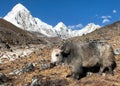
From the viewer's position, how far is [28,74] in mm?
37250

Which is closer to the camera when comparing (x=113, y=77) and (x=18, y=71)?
(x=113, y=77)

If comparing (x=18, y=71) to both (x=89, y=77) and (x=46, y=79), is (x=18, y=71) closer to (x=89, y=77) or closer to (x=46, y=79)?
(x=46, y=79)

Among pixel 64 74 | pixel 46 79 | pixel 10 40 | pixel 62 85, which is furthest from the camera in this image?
pixel 10 40

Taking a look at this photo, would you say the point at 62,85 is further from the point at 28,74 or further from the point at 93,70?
the point at 28,74

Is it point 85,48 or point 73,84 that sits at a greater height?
point 85,48

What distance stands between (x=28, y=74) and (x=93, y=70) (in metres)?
9.05

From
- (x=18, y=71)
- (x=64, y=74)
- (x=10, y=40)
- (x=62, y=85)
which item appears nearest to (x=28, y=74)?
(x=18, y=71)

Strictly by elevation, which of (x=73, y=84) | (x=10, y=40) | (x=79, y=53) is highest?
(x=10, y=40)

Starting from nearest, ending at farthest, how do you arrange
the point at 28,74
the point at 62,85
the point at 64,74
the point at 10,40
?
the point at 62,85, the point at 64,74, the point at 28,74, the point at 10,40

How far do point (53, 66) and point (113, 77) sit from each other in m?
9.80

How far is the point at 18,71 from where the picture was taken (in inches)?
1556

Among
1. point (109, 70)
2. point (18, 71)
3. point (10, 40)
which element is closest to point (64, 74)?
point (109, 70)

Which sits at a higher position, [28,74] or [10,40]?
[10,40]

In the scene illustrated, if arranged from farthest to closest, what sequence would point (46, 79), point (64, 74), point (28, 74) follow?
point (28, 74), point (64, 74), point (46, 79)
